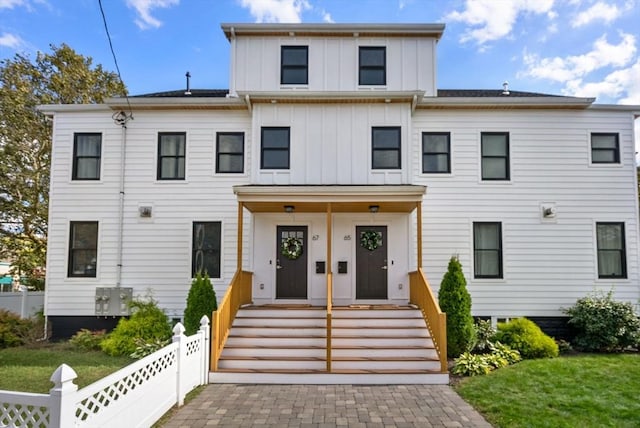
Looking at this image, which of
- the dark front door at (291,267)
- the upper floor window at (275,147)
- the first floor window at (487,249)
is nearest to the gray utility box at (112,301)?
the dark front door at (291,267)

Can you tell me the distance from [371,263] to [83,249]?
6.96m

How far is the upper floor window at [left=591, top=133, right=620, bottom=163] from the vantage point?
10.6m

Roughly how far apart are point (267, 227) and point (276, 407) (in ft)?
16.6

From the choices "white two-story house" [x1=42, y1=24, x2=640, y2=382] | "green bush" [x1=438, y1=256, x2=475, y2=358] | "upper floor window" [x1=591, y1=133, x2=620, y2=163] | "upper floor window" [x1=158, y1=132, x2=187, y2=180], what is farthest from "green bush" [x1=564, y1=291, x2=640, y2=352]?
"upper floor window" [x1=158, y1=132, x2=187, y2=180]

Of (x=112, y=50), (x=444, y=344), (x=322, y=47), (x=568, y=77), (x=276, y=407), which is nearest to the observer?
(x=276, y=407)

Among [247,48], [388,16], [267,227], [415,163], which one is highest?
[388,16]

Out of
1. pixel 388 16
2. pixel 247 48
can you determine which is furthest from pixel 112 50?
pixel 388 16

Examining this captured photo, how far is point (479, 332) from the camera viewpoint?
8.84 m

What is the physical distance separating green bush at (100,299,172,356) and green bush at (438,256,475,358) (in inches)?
230

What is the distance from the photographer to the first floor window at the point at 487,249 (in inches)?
408

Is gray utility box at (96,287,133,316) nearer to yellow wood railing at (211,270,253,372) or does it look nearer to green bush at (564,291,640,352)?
yellow wood railing at (211,270,253,372)

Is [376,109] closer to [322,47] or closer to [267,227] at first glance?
[322,47]

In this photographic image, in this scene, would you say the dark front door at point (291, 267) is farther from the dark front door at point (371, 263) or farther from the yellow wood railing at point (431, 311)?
the yellow wood railing at point (431, 311)

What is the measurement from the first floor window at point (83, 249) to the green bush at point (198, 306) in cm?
340
